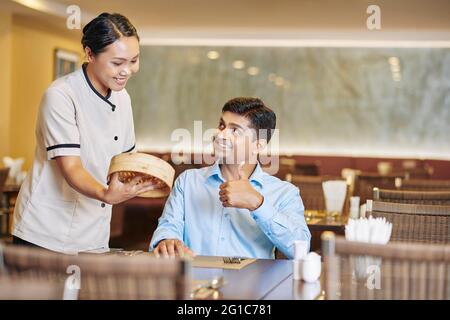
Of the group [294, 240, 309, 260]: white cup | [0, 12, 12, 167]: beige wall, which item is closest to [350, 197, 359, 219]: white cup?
[294, 240, 309, 260]: white cup

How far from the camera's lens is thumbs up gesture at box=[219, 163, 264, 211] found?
234 centimetres

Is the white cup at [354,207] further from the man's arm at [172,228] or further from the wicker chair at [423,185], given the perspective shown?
the man's arm at [172,228]

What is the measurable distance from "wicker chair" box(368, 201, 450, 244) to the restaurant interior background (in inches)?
230

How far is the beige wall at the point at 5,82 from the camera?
27.4ft

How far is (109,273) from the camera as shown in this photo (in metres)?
1.36

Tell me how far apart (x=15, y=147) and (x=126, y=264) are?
8.44m

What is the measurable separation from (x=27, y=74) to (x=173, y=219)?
7.30 m

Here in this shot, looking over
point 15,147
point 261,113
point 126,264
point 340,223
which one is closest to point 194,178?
point 261,113

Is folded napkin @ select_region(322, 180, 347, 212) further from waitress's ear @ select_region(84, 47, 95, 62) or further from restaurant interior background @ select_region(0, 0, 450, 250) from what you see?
restaurant interior background @ select_region(0, 0, 450, 250)

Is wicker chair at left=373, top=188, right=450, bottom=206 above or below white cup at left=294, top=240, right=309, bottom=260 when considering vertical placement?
above

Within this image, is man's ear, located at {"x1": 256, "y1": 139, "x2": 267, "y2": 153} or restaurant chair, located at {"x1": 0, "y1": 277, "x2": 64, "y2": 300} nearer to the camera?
restaurant chair, located at {"x1": 0, "y1": 277, "x2": 64, "y2": 300}

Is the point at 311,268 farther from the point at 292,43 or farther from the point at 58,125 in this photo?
the point at 292,43

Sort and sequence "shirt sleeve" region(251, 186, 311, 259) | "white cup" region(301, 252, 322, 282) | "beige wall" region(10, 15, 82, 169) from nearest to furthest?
"white cup" region(301, 252, 322, 282) < "shirt sleeve" region(251, 186, 311, 259) < "beige wall" region(10, 15, 82, 169)
